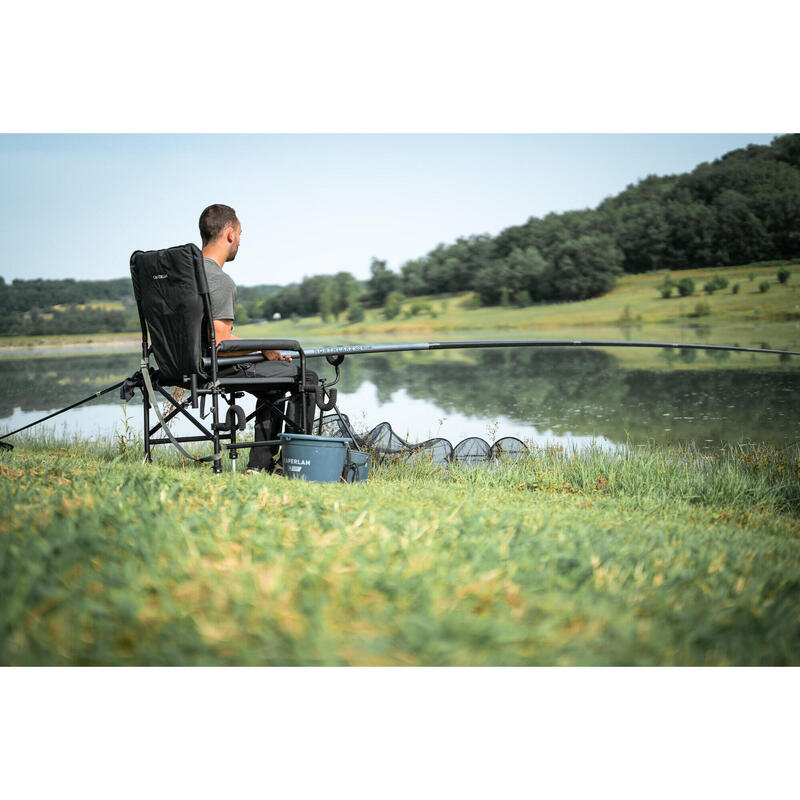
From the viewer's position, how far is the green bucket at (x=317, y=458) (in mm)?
3453

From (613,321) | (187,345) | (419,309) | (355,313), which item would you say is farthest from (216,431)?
(419,309)

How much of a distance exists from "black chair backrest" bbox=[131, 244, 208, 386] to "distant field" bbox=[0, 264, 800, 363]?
16.9 meters

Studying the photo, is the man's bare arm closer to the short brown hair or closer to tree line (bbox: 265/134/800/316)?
the short brown hair

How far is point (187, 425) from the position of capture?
9.18 metres

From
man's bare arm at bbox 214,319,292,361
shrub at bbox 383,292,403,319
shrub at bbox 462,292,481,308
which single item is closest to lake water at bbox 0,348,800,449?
man's bare arm at bbox 214,319,292,361

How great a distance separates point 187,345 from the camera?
357 centimetres

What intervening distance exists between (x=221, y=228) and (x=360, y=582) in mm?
2687

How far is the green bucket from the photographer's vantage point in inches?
136

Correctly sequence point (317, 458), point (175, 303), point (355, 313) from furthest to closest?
point (355, 313)
point (175, 303)
point (317, 458)

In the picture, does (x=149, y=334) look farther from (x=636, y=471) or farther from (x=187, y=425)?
(x=187, y=425)

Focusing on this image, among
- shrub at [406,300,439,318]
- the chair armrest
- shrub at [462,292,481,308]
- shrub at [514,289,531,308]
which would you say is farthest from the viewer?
shrub at [462,292,481,308]

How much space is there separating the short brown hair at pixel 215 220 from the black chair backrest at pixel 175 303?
0.39 metres

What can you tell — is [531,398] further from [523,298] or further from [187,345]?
[523,298]

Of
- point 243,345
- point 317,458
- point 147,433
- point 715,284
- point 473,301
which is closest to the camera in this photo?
point 317,458
